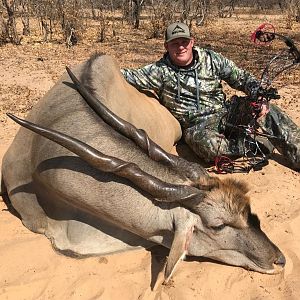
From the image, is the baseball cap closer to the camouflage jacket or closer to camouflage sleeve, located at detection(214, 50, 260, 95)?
the camouflage jacket

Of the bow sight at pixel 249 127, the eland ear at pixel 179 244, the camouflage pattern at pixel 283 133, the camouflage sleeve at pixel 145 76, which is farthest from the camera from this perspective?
the camouflage sleeve at pixel 145 76

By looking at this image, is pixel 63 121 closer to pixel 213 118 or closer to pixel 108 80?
pixel 108 80

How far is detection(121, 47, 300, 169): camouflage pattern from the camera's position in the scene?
5234 millimetres

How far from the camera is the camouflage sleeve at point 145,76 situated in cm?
538

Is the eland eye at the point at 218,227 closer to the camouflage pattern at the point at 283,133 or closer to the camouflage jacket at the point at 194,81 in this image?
the camouflage pattern at the point at 283,133

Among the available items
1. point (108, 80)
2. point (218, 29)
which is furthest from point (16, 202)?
point (218, 29)

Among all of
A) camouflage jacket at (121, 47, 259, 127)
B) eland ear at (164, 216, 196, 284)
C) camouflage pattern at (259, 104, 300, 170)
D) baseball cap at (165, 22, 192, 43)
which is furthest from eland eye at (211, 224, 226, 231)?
baseball cap at (165, 22, 192, 43)

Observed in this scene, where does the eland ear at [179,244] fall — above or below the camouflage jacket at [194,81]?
below

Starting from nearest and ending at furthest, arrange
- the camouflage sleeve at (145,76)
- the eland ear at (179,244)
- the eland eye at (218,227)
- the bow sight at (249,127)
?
the eland ear at (179,244), the eland eye at (218,227), the bow sight at (249,127), the camouflage sleeve at (145,76)

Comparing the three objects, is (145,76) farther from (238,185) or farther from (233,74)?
(238,185)

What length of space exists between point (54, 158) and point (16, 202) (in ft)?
2.35

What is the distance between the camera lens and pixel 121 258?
366 centimetres

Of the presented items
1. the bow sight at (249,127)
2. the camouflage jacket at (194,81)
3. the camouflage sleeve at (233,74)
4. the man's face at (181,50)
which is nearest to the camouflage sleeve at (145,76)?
the camouflage jacket at (194,81)

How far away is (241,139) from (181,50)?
3.92ft
